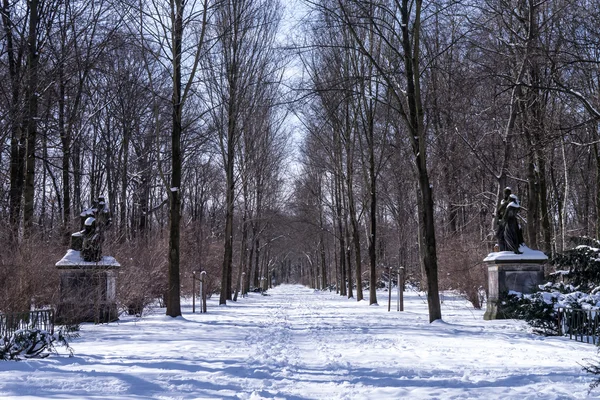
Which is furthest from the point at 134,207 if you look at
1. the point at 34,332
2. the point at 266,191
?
the point at 34,332

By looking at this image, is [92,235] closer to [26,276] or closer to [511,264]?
[26,276]

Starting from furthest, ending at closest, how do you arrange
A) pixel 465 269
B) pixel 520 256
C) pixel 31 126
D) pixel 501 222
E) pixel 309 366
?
pixel 465 269
pixel 31 126
pixel 501 222
pixel 520 256
pixel 309 366

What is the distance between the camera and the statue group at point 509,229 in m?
16.2

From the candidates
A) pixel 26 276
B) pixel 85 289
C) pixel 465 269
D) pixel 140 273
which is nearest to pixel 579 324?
pixel 465 269

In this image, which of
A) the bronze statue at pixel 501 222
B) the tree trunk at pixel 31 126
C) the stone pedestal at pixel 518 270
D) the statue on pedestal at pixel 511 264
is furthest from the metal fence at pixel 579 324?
the tree trunk at pixel 31 126

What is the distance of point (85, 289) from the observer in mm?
15281

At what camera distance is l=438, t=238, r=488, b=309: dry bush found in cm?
2141

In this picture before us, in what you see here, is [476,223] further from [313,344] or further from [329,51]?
[313,344]

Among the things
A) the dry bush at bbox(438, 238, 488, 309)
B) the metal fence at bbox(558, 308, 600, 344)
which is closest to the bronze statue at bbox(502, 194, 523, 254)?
the dry bush at bbox(438, 238, 488, 309)

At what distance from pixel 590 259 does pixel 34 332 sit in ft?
35.3

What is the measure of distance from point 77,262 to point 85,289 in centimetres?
74

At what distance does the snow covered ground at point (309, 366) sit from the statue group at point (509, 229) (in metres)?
3.75

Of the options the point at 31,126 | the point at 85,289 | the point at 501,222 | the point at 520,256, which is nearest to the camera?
the point at 85,289

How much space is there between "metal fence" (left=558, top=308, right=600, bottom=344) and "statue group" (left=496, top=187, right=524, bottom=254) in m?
4.41
